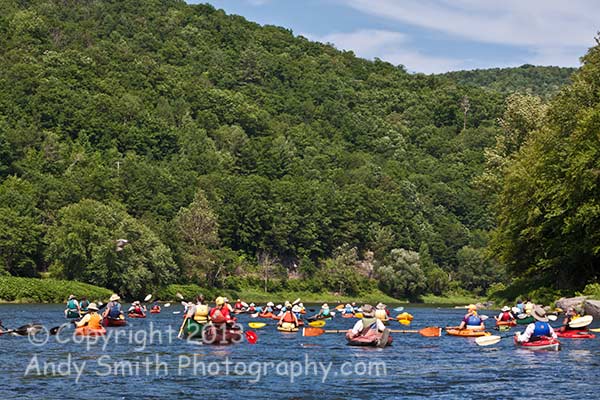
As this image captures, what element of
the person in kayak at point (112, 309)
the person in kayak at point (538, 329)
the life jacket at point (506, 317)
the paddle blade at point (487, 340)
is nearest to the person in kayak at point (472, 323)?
the life jacket at point (506, 317)

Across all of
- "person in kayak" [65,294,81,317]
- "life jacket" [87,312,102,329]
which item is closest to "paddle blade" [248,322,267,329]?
"person in kayak" [65,294,81,317]

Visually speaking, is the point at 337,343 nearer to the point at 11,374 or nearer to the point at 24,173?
the point at 11,374

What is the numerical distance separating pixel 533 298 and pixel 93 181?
307 ft

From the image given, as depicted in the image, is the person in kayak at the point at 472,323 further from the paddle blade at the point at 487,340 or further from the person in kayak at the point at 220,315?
the person in kayak at the point at 220,315

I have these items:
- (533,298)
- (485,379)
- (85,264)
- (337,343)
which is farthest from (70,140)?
(485,379)

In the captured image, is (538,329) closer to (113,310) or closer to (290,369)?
(290,369)

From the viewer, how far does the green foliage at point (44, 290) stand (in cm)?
10450

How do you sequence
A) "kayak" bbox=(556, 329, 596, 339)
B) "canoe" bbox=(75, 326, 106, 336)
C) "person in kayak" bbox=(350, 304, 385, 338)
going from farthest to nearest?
"canoe" bbox=(75, 326, 106, 336)
"kayak" bbox=(556, 329, 596, 339)
"person in kayak" bbox=(350, 304, 385, 338)

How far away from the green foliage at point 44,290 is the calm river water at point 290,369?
53.0 metres

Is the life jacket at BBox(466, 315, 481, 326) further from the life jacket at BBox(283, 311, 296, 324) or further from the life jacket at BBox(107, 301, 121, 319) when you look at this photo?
the life jacket at BBox(107, 301, 121, 319)

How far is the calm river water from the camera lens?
33.5 meters

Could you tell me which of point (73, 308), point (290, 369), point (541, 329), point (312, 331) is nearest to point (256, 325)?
point (312, 331)

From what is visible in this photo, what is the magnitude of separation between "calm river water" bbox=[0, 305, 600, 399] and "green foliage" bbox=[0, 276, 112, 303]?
53.0 meters

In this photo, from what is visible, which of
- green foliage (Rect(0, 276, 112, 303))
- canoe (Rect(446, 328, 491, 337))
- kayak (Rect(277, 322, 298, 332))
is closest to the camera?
canoe (Rect(446, 328, 491, 337))
